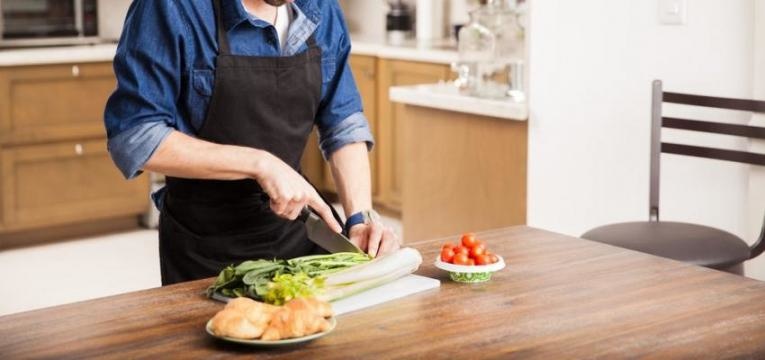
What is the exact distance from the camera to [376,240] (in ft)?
6.98

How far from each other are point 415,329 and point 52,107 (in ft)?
12.7

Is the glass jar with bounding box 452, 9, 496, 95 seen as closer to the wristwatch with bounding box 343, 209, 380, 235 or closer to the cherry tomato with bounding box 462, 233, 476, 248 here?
the wristwatch with bounding box 343, 209, 380, 235

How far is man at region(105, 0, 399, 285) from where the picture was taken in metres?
2.07

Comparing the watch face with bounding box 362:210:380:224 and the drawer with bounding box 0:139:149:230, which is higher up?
the watch face with bounding box 362:210:380:224

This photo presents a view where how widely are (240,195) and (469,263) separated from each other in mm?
493

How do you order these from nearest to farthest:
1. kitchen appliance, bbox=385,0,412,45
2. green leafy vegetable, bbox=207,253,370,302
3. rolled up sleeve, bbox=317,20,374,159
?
1. green leafy vegetable, bbox=207,253,370,302
2. rolled up sleeve, bbox=317,20,374,159
3. kitchen appliance, bbox=385,0,412,45

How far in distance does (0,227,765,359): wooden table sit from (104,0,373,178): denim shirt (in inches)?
11.5

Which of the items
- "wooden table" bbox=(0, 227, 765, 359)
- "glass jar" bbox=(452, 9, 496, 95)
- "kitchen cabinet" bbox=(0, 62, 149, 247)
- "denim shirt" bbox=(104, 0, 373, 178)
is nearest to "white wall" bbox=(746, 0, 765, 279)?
"glass jar" bbox=(452, 9, 496, 95)

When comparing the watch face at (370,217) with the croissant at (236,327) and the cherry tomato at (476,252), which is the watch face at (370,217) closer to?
the cherry tomato at (476,252)

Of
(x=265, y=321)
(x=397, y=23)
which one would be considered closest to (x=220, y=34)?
(x=265, y=321)

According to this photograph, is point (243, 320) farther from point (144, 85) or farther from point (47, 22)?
point (47, 22)

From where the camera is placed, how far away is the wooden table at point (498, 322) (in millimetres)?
1665

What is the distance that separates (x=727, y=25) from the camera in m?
3.38

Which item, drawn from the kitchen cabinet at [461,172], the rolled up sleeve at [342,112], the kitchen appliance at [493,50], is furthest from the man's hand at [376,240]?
the kitchen appliance at [493,50]
